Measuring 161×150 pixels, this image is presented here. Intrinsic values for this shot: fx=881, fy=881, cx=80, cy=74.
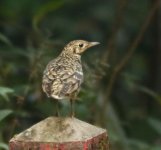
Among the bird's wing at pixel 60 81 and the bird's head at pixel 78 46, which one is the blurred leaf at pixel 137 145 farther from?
the bird's wing at pixel 60 81

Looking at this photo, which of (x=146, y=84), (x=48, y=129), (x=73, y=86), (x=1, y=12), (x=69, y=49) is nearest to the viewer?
(x=48, y=129)

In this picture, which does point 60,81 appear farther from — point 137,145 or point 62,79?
point 137,145

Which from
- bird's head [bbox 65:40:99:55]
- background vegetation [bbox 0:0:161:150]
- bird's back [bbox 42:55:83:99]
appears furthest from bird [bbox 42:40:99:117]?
background vegetation [bbox 0:0:161:150]

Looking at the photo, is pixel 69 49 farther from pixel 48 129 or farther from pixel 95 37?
pixel 95 37

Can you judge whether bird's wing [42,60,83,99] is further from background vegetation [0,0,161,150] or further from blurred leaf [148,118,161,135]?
blurred leaf [148,118,161,135]

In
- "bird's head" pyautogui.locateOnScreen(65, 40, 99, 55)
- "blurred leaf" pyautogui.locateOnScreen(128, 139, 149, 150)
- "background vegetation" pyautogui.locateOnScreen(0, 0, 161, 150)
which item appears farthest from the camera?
"blurred leaf" pyautogui.locateOnScreen(128, 139, 149, 150)

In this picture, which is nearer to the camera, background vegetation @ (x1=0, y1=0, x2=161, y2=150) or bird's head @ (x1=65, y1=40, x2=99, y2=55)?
bird's head @ (x1=65, y1=40, x2=99, y2=55)

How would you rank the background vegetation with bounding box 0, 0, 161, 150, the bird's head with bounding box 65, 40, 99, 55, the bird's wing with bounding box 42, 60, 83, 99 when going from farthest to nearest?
the background vegetation with bounding box 0, 0, 161, 150 < the bird's head with bounding box 65, 40, 99, 55 < the bird's wing with bounding box 42, 60, 83, 99

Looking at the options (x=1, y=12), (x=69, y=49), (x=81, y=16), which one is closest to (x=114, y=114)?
(x=69, y=49)

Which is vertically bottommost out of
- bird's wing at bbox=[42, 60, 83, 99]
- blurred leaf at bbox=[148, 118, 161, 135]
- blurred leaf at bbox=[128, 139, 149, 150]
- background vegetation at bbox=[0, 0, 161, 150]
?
blurred leaf at bbox=[128, 139, 149, 150]
